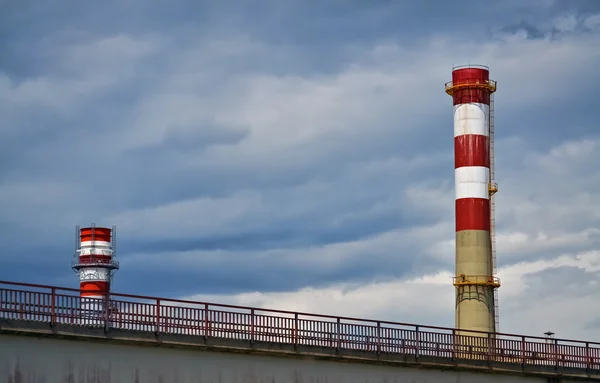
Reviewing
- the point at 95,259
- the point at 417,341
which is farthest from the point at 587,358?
the point at 95,259

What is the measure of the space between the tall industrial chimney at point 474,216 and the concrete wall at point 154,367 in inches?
875

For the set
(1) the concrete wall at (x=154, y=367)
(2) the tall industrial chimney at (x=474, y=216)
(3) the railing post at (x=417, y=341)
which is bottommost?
(1) the concrete wall at (x=154, y=367)

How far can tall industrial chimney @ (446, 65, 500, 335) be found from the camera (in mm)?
67875

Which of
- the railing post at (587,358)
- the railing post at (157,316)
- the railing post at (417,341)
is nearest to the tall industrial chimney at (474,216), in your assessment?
the railing post at (587,358)

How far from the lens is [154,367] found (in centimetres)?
3772

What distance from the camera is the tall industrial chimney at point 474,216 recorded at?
67.9 meters

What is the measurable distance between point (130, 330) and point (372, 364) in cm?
1130

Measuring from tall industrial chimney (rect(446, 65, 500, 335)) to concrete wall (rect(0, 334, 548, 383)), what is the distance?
72.9ft

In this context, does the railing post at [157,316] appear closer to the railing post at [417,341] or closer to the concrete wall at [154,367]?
the concrete wall at [154,367]

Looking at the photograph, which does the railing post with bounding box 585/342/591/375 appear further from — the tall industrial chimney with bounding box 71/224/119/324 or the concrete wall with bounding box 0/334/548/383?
the tall industrial chimney with bounding box 71/224/119/324

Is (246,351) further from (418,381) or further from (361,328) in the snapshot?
(418,381)

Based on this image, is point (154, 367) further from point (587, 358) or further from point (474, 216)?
point (474, 216)

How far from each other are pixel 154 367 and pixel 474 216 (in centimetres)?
3402

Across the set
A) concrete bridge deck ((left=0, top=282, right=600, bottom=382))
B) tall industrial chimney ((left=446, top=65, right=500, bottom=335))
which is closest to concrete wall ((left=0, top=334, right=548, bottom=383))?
concrete bridge deck ((left=0, top=282, right=600, bottom=382))
